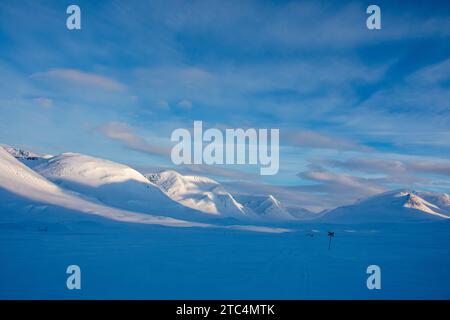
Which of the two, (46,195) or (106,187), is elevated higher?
(106,187)

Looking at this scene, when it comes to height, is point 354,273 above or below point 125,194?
below

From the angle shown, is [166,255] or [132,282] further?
[166,255]

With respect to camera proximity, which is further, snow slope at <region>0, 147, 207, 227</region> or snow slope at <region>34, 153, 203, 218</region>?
snow slope at <region>34, 153, 203, 218</region>

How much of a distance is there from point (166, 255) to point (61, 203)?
321 feet

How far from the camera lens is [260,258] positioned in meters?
23.9

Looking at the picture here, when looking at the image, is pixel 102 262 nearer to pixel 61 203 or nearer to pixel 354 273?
pixel 354 273

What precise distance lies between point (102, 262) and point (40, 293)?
22.7ft

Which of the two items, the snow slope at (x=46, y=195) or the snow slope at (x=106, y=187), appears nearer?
the snow slope at (x=46, y=195)

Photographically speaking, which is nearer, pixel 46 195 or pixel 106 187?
pixel 46 195
